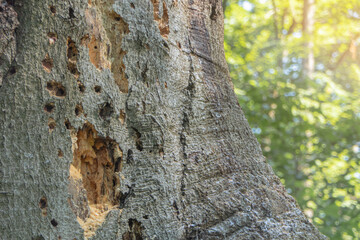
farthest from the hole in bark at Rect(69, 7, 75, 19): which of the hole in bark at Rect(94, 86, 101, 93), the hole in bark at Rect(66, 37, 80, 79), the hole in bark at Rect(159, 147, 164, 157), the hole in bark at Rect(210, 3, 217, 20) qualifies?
the hole in bark at Rect(210, 3, 217, 20)

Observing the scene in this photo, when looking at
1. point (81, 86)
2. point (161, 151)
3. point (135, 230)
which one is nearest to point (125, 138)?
point (161, 151)

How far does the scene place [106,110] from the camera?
5.86ft

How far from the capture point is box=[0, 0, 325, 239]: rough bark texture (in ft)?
5.16

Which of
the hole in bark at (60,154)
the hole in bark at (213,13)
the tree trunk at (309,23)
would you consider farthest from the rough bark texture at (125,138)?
the tree trunk at (309,23)

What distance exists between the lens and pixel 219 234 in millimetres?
1871

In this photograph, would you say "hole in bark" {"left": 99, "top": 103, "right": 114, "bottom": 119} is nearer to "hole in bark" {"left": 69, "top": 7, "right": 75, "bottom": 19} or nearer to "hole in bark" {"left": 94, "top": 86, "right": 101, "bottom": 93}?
"hole in bark" {"left": 94, "top": 86, "right": 101, "bottom": 93}

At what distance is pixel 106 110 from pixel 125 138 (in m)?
0.16

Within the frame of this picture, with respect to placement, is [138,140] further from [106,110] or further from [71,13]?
[71,13]

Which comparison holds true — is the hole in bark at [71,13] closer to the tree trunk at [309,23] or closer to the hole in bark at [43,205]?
the hole in bark at [43,205]

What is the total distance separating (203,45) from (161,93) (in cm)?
53

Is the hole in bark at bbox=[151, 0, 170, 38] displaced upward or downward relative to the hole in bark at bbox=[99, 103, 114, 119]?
upward

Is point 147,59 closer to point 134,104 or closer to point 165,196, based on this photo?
point 134,104

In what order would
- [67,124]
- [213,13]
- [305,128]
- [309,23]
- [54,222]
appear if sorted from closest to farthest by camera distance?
[54,222] → [67,124] → [213,13] → [305,128] → [309,23]

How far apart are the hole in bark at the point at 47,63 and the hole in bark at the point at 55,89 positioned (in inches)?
2.3
